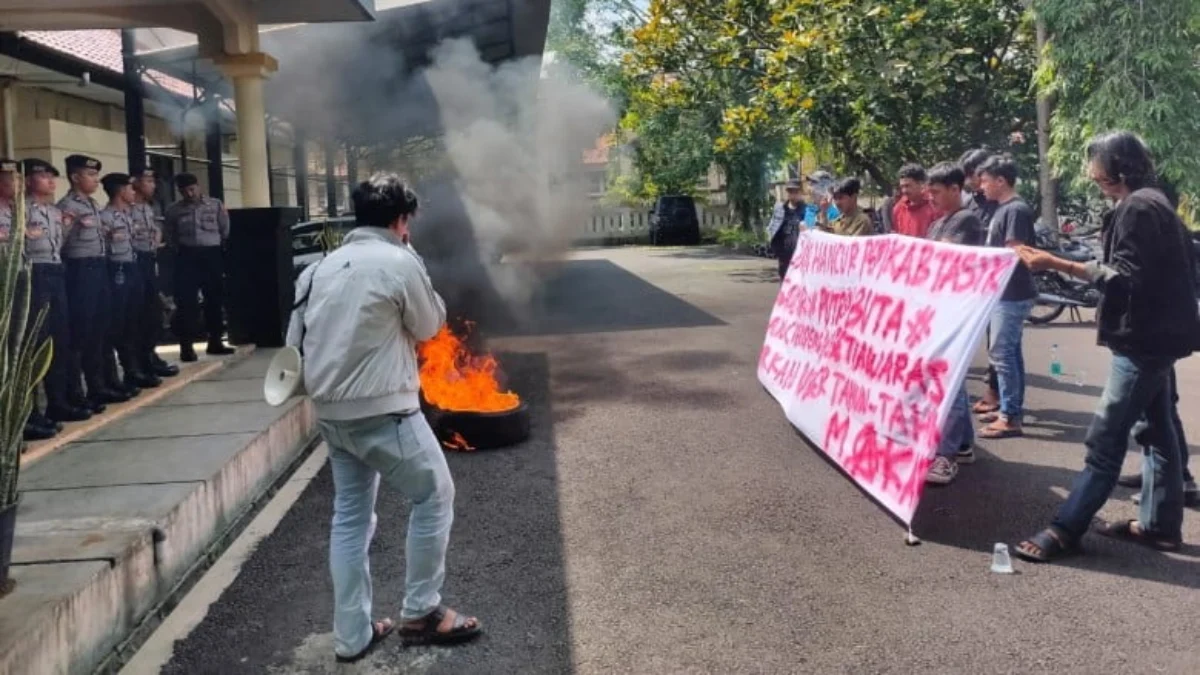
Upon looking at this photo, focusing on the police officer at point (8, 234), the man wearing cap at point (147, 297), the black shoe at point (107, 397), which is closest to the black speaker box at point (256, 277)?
the man wearing cap at point (147, 297)

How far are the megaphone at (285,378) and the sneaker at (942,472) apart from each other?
344 centimetres

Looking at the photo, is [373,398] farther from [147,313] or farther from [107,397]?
[147,313]

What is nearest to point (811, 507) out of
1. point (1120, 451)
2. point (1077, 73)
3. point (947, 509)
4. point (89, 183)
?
point (947, 509)

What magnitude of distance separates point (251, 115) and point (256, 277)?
166 centimetres

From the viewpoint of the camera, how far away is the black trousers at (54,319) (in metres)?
5.82

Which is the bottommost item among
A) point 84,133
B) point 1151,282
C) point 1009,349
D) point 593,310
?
point 593,310

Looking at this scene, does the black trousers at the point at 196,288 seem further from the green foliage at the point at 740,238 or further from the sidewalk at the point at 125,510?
the green foliage at the point at 740,238

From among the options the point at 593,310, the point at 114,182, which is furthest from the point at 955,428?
the point at 593,310

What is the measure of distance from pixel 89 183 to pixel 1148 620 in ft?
22.0

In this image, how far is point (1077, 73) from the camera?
11844mm

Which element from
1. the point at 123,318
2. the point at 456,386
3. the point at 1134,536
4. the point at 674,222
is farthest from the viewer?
the point at 674,222

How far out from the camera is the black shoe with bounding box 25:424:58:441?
18.2 ft

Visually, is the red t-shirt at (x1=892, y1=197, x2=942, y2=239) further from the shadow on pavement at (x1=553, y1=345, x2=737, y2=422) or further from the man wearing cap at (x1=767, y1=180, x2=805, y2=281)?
the man wearing cap at (x1=767, y1=180, x2=805, y2=281)

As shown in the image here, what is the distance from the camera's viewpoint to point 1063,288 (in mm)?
→ 11516
